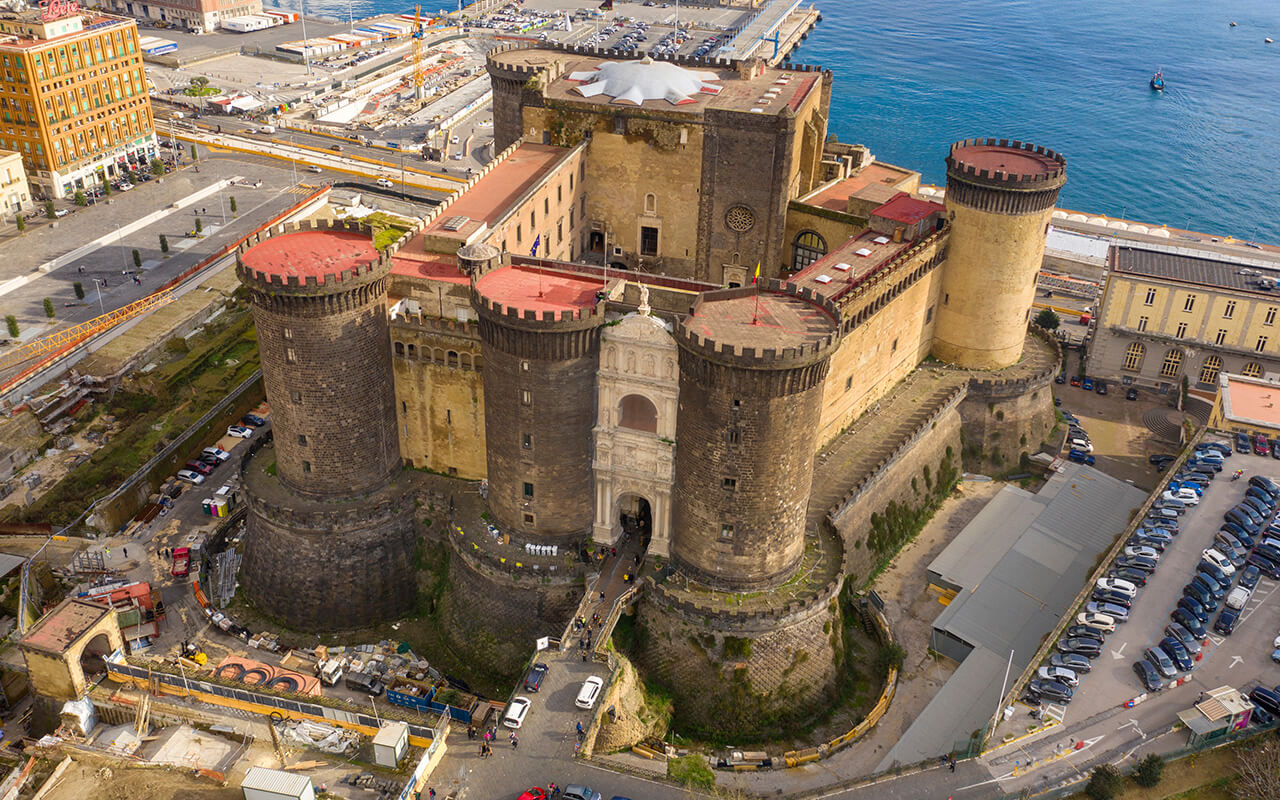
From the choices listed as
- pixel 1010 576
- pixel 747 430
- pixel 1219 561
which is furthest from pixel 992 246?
pixel 747 430

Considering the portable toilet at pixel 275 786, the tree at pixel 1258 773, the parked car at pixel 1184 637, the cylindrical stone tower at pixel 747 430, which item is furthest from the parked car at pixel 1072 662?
the portable toilet at pixel 275 786

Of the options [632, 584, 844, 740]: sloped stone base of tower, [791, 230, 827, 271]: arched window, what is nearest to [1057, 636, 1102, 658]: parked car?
[632, 584, 844, 740]: sloped stone base of tower

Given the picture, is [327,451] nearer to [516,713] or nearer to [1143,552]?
[516,713]

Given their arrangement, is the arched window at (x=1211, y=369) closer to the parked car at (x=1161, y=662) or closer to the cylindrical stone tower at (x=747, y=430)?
the parked car at (x=1161, y=662)

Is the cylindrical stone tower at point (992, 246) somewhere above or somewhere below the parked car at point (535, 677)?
Answer: above

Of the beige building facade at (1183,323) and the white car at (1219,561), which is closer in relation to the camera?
→ the white car at (1219,561)

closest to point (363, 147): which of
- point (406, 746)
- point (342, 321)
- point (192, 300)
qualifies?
point (192, 300)
